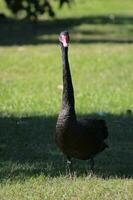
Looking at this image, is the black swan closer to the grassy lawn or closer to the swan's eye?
the swan's eye

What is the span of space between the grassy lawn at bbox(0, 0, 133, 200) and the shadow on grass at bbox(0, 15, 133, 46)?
0.09 ft

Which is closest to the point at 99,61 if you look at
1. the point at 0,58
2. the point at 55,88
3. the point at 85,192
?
the point at 0,58

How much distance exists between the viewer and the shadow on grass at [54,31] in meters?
22.3

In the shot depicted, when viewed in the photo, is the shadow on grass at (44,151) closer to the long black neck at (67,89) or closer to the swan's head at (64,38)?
the long black neck at (67,89)

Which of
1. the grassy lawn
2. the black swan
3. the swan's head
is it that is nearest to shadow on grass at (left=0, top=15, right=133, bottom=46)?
the grassy lawn

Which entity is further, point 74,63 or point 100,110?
point 74,63

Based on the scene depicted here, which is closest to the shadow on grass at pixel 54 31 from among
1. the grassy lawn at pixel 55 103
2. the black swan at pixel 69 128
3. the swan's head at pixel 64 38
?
the grassy lawn at pixel 55 103

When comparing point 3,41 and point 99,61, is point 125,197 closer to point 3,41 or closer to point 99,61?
point 99,61

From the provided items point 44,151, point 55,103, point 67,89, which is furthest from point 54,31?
point 67,89

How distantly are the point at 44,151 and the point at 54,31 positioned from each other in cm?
1579

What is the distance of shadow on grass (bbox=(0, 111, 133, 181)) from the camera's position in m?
7.91

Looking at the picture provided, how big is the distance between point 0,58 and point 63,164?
1032 centimetres

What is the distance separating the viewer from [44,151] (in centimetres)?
912

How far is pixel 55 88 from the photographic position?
14477 millimetres
